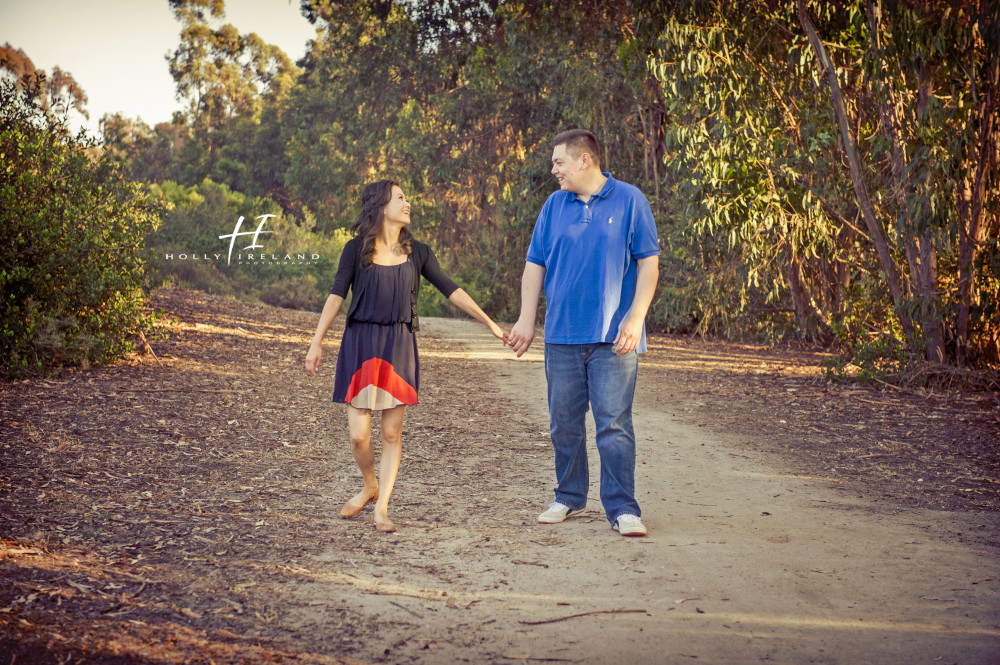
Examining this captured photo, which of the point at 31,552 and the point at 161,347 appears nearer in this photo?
the point at 31,552

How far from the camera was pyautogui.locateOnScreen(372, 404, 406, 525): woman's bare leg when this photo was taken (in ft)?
16.0

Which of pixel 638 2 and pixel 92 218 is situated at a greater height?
pixel 638 2

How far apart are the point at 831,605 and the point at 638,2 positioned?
8.53 m

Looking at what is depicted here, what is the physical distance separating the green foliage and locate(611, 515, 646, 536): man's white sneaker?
648 centimetres

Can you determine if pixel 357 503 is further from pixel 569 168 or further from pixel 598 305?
pixel 569 168

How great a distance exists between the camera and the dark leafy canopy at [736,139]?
30.8 feet

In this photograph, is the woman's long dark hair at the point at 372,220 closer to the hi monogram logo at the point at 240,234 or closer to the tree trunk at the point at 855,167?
the tree trunk at the point at 855,167

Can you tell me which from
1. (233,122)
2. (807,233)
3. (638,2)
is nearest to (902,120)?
(807,233)

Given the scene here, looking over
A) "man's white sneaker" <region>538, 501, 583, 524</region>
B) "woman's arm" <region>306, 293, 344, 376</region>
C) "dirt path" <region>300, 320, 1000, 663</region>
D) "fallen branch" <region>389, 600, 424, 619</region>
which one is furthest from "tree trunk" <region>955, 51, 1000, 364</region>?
"fallen branch" <region>389, 600, 424, 619</region>

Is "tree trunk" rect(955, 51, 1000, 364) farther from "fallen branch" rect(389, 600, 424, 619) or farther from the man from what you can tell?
"fallen branch" rect(389, 600, 424, 619)

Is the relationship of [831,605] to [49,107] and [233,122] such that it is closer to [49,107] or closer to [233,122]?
[49,107]

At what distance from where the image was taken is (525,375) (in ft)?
40.0

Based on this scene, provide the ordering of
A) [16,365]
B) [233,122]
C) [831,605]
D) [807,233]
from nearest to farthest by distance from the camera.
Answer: [831,605], [16,365], [807,233], [233,122]

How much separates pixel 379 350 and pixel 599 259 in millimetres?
1208
